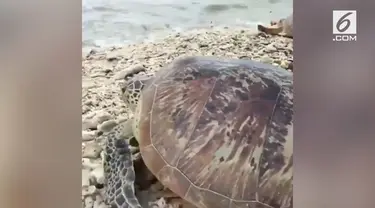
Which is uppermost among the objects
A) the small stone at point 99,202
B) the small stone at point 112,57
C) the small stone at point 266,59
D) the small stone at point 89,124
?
the small stone at point 112,57

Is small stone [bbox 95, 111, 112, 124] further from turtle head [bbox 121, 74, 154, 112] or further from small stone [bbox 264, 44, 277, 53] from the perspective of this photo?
small stone [bbox 264, 44, 277, 53]

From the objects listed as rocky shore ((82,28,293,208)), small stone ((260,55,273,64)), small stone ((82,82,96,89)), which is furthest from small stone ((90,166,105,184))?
small stone ((260,55,273,64))

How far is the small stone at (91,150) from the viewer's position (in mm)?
1249

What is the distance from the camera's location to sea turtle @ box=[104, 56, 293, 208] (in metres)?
1.20

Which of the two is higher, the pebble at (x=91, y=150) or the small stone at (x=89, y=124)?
the small stone at (x=89, y=124)

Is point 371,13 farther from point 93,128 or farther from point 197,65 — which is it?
point 93,128

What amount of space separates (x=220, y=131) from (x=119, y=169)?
30cm

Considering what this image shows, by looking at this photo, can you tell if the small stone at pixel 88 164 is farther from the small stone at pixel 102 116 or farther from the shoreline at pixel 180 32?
the shoreline at pixel 180 32

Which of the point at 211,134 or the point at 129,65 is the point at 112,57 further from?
the point at 211,134

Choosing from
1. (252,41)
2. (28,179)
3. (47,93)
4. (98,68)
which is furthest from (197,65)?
(28,179)

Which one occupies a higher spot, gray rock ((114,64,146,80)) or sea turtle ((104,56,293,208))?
gray rock ((114,64,146,80))

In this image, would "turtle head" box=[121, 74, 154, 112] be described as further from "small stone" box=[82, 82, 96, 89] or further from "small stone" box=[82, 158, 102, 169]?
"small stone" box=[82, 158, 102, 169]

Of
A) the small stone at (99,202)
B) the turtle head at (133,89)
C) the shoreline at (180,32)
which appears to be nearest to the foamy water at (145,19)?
the shoreline at (180,32)

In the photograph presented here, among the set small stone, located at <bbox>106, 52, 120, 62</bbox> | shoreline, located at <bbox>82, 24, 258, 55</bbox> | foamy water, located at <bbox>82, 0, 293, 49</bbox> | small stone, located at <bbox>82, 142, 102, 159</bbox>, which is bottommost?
small stone, located at <bbox>82, 142, 102, 159</bbox>
